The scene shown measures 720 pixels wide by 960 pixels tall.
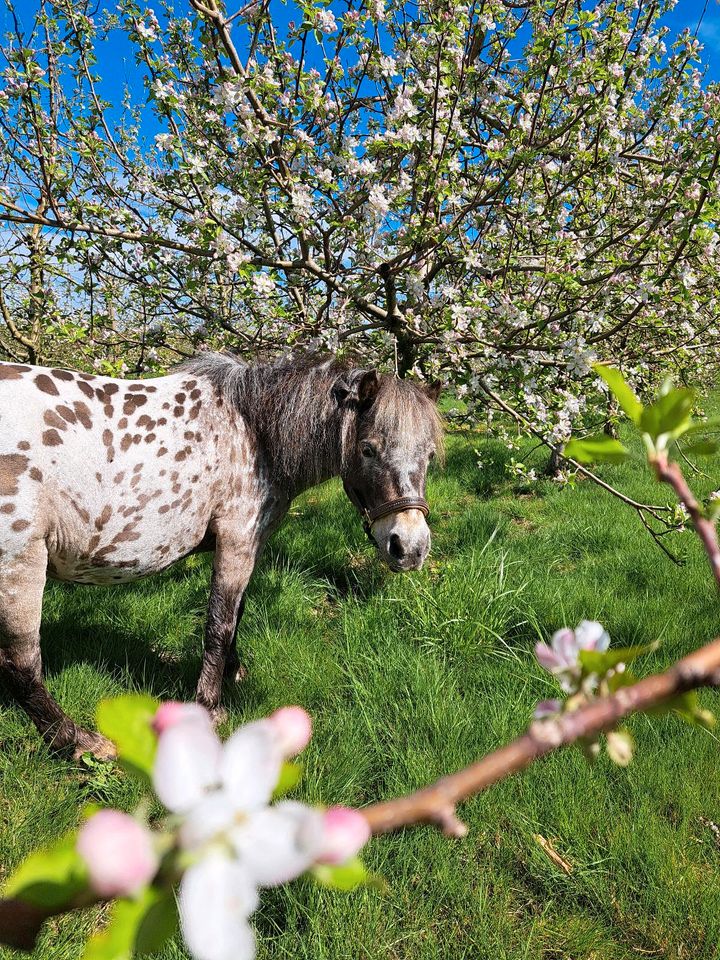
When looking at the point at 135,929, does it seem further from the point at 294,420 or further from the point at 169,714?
the point at 294,420

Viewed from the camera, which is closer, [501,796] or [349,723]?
[501,796]

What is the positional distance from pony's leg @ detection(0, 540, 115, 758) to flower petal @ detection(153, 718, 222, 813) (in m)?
2.17

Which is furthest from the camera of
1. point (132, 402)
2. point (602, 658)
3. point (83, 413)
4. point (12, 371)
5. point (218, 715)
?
point (218, 715)

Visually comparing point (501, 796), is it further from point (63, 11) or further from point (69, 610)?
point (63, 11)

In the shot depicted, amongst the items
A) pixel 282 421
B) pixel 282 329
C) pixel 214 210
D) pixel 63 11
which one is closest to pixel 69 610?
pixel 282 421

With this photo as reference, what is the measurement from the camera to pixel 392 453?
97.2 inches

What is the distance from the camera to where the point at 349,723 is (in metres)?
2.29

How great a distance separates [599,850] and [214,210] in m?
3.34

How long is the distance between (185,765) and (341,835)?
3.2 inches

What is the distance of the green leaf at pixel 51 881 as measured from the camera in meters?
0.23

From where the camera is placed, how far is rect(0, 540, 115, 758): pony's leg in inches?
81.0

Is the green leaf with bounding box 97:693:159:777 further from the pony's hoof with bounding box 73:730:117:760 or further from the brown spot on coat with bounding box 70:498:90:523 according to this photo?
the pony's hoof with bounding box 73:730:117:760

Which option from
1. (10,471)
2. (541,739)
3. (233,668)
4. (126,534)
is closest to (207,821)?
(541,739)

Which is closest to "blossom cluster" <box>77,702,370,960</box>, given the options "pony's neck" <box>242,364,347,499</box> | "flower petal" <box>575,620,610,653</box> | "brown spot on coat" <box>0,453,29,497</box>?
"flower petal" <box>575,620,610,653</box>
